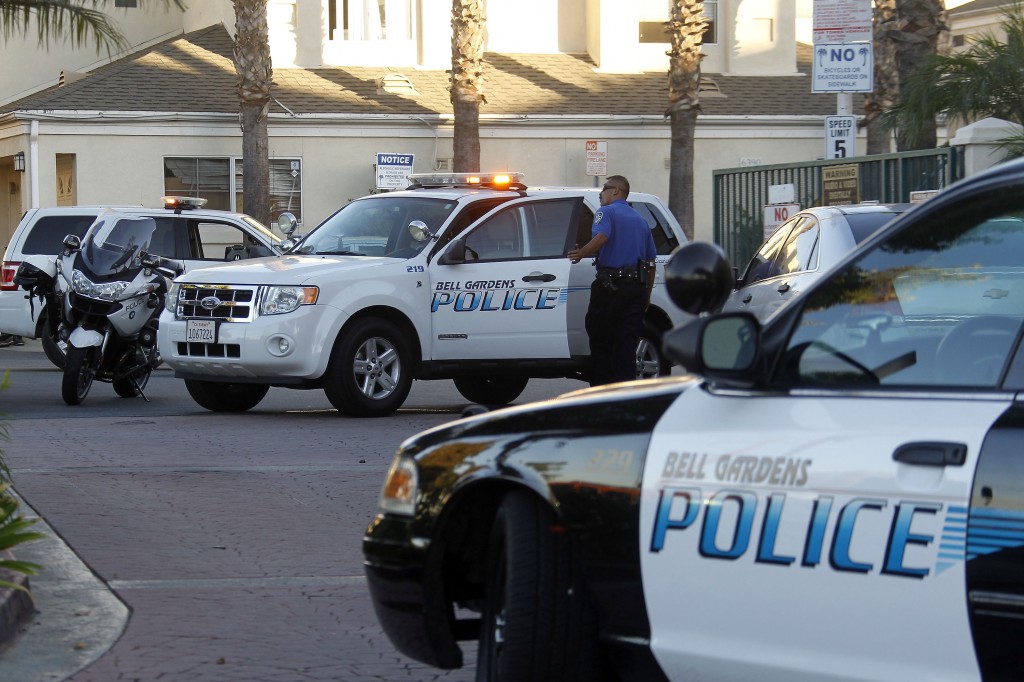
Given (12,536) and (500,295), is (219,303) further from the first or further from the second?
(12,536)

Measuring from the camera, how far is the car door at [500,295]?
13.2m

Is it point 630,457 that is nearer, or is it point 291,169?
point 630,457

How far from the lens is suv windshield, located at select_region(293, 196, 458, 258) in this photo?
13445 mm

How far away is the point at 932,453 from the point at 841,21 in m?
13.1

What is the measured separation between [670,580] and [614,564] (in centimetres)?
17

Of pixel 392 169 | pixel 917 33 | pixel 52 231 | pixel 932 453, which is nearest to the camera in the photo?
pixel 932 453

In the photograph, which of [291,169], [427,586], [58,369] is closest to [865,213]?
[427,586]

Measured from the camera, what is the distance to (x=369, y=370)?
1301cm

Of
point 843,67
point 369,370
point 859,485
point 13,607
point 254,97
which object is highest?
point 254,97

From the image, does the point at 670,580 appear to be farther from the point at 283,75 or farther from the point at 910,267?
the point at 283,75

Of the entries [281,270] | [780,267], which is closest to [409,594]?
[780,267]

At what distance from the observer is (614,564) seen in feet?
13.1

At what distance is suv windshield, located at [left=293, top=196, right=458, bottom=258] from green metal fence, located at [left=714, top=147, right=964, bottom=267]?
196 inches

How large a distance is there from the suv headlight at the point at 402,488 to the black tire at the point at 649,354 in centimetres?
943
